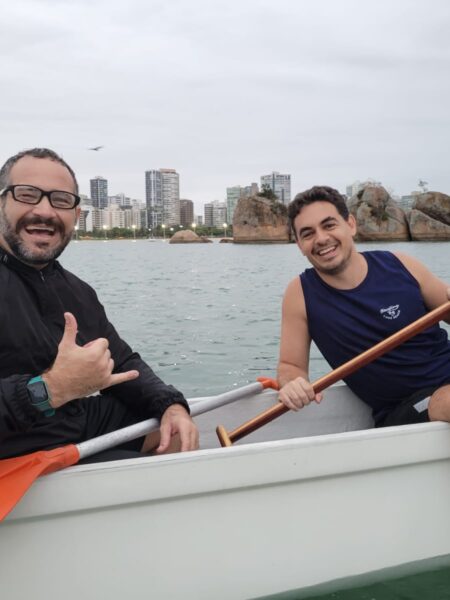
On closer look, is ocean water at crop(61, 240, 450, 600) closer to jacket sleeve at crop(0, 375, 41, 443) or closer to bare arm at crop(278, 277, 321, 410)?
bare arm at crop(278, 277, 321, 410)

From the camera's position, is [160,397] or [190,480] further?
[160,397]

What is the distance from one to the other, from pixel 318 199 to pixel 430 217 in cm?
7154

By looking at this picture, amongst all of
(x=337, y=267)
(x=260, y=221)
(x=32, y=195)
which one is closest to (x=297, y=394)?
(x=337, y=267)

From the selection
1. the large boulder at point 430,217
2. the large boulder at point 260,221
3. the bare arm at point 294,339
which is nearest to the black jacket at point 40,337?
the bare arm at point 294,339

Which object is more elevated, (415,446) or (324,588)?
(415,446)

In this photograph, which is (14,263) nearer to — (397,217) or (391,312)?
(391,312)

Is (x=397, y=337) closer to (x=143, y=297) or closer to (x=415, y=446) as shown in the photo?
Result: (x=415, y=446)

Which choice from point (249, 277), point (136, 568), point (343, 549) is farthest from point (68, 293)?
point (249, 277)

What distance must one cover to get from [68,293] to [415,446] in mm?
1638

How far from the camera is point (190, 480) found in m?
2.47

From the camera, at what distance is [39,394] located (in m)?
2.10

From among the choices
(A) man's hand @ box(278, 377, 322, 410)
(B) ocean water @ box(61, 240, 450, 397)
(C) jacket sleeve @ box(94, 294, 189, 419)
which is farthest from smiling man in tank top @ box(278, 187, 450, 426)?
(B) ocean water @ box(61, 240, 450, 397)

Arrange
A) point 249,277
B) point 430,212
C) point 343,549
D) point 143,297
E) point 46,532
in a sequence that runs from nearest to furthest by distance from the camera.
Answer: point 46,532, point 343,549, point 143,297, point 249,277, point 430,212

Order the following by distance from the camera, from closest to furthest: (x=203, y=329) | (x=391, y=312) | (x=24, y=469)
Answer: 1. (x=24, y=469)
2. (x=391, y=312)
3. (x=203, y=329)
